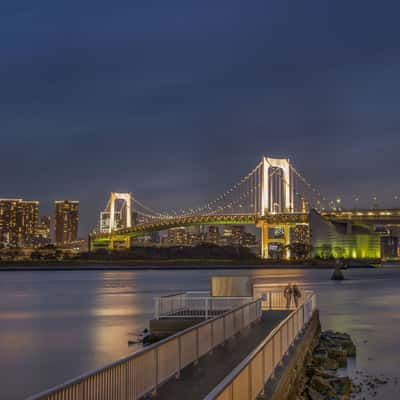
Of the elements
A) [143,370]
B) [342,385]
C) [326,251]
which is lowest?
[342,385]

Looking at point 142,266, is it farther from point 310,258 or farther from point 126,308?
point 126,308

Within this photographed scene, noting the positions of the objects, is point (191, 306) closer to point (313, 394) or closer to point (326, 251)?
point (313, 394)

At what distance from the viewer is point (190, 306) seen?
69.6 feet

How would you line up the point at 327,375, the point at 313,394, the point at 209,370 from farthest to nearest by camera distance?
the point at 327,375 → the point at 313,394 → the point at 209,370

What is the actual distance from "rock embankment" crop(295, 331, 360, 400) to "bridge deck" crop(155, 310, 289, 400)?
A: 1.15m

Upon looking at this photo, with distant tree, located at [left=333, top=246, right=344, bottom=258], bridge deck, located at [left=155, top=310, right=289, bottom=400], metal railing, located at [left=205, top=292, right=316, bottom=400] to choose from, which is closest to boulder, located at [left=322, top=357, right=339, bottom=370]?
bridge deck, located at [left=155, top=310, right=289, bottom=400]

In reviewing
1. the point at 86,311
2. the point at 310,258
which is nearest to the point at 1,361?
the point at 86,311

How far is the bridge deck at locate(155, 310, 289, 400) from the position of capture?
972cm

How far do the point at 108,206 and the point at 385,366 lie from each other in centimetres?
13932

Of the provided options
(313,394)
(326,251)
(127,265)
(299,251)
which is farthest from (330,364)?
(127,265)

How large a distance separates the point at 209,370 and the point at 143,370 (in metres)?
2.20

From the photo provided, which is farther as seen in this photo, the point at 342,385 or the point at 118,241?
the point at 118,241

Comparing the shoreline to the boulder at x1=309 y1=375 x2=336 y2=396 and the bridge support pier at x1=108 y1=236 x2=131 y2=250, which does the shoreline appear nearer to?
the bridge support pier at x1=108 y1=236 x2=131 y2=250

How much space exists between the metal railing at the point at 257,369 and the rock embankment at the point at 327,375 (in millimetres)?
731
